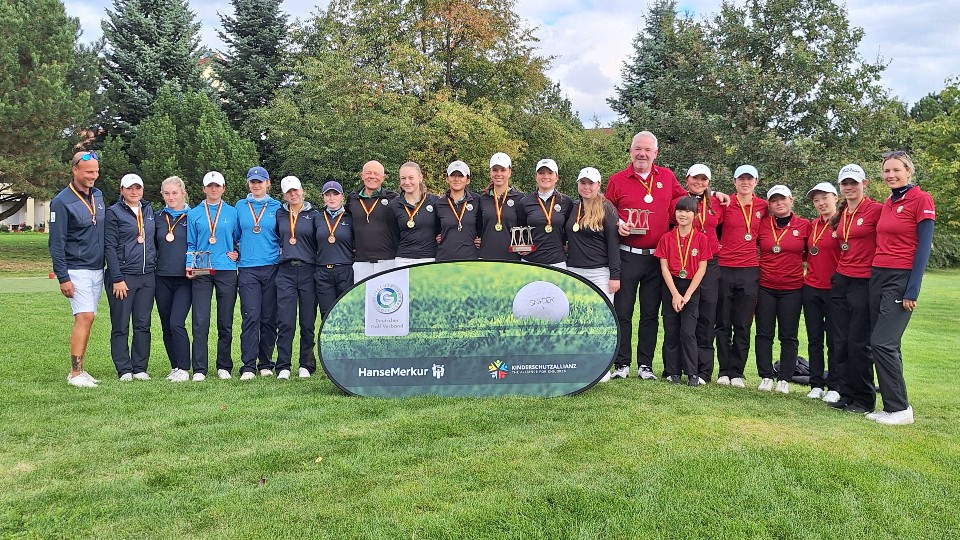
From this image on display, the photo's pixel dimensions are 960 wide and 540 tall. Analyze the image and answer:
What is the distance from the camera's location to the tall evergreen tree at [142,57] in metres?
27.5

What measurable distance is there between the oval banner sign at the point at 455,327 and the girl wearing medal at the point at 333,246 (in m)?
1.05

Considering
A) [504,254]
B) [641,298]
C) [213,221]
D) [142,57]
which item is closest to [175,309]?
[213,221]

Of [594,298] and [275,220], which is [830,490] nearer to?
[594,298]

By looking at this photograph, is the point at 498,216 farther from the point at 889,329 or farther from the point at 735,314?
the point at 889,329

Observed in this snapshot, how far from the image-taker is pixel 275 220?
6797mm

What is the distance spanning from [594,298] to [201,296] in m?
3.94

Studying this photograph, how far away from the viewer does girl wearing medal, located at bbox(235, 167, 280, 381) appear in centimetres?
677

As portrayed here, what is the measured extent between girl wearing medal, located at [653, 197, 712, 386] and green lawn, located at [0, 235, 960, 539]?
540 millimetres

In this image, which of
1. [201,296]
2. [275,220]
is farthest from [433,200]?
[201,296]

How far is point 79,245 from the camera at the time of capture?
249 inches

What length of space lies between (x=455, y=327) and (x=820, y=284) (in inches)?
137

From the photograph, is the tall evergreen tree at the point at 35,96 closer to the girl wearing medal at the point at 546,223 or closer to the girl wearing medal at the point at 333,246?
the girl wearing medal at the point at 333,246

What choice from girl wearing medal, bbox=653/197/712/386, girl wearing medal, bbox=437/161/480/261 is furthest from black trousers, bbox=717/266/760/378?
girl wearing medal, bbox=437/161/480/261

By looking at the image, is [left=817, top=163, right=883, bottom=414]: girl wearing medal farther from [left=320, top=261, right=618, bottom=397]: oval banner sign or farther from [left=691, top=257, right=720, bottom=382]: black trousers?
[left=320, top=261, right=618, bottom=397]: oval banner sign
